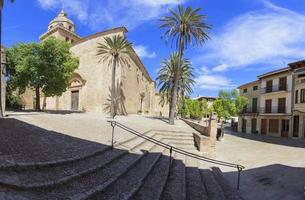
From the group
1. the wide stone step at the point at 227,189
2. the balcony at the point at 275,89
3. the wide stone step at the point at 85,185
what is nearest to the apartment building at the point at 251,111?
the balcony at the point at 275,89

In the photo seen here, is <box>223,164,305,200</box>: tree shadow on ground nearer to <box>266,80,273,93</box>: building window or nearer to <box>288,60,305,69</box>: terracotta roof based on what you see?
<box>288,60,305,69</box>: terracotta roof

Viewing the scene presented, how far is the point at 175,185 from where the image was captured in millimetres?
6234

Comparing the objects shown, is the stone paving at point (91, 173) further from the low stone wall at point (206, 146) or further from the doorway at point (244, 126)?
the doorway at point (244, 126)

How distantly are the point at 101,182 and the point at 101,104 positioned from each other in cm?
2577

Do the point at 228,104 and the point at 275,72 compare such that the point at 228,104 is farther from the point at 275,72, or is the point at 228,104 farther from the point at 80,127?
the point at 80,127

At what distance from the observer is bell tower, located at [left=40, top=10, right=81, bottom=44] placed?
122 feet

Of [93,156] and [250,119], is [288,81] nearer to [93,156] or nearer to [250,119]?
[250,119]

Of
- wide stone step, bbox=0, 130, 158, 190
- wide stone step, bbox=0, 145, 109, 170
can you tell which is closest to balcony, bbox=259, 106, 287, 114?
wide stone step, bbox=0, 130, 158, 190

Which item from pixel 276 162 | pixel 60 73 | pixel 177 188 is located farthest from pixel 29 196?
pixel 60 73

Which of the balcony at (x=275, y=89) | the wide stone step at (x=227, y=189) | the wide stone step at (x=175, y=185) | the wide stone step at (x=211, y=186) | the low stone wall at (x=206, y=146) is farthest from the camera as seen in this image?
the balcony at (x=275, y=89)

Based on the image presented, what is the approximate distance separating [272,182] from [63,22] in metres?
38.8

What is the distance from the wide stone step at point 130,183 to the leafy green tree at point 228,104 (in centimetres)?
2762

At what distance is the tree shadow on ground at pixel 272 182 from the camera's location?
8422mm

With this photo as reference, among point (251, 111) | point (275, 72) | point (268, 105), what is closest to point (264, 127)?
point (268, 105)
